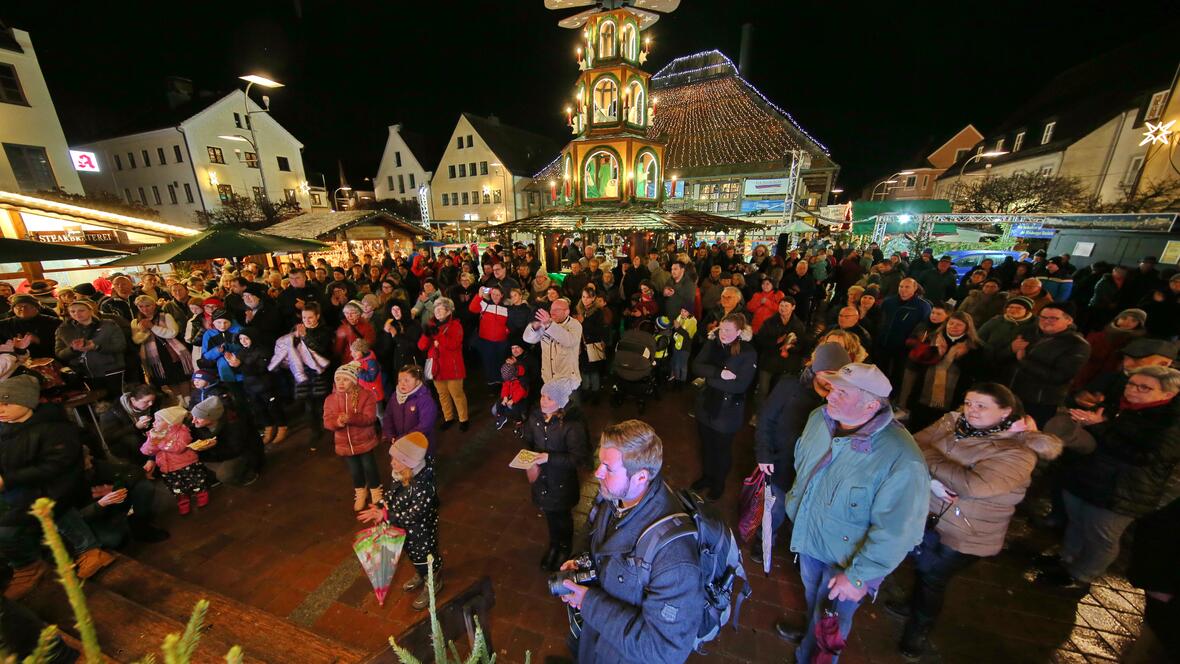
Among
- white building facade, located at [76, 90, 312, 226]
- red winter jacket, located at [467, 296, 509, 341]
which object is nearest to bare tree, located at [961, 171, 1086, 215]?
red winter jacket, located at [467, 296, 509, 341]

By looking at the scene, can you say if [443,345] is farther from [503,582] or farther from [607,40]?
[607,40]

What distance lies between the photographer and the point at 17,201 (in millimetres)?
9969

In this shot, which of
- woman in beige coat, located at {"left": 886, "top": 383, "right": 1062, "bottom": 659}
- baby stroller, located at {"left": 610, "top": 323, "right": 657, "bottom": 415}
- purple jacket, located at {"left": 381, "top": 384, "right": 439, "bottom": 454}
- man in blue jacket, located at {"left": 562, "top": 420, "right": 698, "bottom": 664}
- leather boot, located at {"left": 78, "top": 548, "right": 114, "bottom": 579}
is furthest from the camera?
baby stroller, located at {"left": 610, "top": 323, "right": 657, "bottom": 415}

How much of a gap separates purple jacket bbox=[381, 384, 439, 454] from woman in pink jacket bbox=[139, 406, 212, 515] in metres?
2.22

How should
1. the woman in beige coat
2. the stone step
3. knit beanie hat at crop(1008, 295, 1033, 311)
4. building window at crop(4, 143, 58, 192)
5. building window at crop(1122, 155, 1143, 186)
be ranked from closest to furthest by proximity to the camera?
the stone step < the woman in beige coat < knit beanie hat at crop(1008, 295, 1033, 311) < building window at crop(4, 143, 58, 192) < building window at crop(1122, 155, 1143, 186)

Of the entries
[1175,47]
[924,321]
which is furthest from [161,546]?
[1175,47]

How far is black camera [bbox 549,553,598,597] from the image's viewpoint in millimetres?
2115

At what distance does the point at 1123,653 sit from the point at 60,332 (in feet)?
37.4

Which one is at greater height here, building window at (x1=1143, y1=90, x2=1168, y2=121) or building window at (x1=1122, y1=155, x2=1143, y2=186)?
building window at (x1=1143, y1=90, x2=1168, y2=121)

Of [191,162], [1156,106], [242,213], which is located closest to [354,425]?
[242,213]

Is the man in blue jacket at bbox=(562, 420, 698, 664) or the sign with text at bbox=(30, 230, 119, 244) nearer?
the man in blue jacket at bbox=(562, 420, 698, 664)

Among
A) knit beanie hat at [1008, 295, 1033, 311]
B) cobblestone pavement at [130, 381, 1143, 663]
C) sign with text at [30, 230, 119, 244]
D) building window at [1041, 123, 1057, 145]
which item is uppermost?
building window at [1041, 123, 1057, 145]

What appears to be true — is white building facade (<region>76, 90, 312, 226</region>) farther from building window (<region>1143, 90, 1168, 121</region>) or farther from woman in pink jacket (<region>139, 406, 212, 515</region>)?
building window (<region>1143, 90, 1168, 121</region>)

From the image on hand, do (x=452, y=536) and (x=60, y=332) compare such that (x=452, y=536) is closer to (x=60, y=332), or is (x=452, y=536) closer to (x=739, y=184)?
(x=60, y=332)
